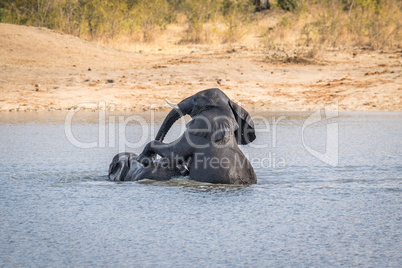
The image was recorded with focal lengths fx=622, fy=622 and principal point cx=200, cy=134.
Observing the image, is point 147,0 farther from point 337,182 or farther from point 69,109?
point 337,182

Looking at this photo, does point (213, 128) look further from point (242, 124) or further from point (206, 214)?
point (206, 214)

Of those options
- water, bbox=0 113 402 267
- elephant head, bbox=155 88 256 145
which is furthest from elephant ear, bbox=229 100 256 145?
water, bbox=0 113 402 267

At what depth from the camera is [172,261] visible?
3.39 m

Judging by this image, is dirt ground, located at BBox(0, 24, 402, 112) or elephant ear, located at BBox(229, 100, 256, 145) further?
dirt ground, located at BBox(0, 24, 402, 112)

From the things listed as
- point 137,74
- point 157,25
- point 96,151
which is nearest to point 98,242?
point 96,151

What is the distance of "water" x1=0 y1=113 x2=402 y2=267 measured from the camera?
11.5 ft

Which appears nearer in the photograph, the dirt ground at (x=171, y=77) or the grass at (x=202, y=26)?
the dirt ground at (x=171, y=77)

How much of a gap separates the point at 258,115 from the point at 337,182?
21.4 ft

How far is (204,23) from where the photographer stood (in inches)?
899

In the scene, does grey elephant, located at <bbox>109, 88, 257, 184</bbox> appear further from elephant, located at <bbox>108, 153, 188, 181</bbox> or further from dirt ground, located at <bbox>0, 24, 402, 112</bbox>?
dirt ground, located at <bbox>0, 24, 402, 112</bbox>

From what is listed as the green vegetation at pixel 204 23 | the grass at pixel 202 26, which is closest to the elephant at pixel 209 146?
the grass at pixel 202 26

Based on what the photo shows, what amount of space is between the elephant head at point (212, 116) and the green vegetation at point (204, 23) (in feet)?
43.5

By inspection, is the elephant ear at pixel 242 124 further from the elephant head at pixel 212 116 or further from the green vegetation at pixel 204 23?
the green vegetation at pixel 204 23

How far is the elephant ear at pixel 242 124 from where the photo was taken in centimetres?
546
